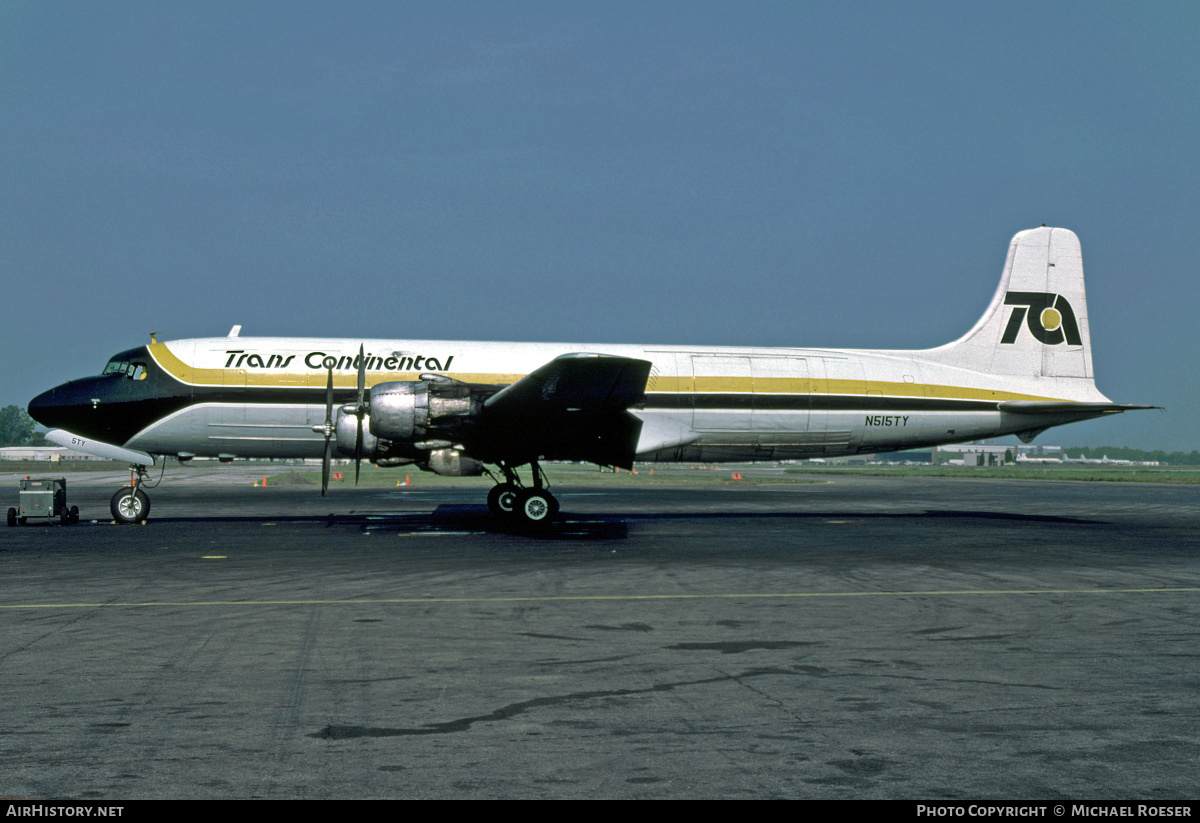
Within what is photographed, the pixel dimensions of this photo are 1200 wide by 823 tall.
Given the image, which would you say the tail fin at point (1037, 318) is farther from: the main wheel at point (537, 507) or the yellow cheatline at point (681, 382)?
the main wheel at point (537, 507)

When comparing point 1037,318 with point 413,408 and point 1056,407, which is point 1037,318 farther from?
point 413,408

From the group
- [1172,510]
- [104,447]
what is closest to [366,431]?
[104,447]

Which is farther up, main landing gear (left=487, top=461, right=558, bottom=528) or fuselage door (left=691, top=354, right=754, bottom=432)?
fuselage door (left=691, top=354, right=754, bottom=432)

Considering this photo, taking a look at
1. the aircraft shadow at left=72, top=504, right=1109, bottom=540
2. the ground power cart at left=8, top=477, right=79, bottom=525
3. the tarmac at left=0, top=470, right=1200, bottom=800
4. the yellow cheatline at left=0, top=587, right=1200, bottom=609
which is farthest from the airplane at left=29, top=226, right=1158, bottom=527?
the yellow cheatline at left=0, top=587, right=1200, bottom=609

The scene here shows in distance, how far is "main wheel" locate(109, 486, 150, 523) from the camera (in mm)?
23812

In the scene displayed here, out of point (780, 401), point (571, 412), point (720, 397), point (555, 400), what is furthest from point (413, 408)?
point (780, 401)

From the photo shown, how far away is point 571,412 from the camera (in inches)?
855

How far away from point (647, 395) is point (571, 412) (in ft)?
13.1

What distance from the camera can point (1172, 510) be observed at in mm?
33312

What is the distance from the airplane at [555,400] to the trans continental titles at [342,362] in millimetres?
43

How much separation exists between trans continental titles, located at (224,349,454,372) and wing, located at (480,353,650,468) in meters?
3.56

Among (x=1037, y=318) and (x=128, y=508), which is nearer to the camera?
(x=128, y=508)

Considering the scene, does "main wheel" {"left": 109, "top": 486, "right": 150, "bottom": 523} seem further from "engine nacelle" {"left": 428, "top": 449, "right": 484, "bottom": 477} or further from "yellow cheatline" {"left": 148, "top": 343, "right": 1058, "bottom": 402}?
"engine nacelle" {"left": 428, "top": 449, "right": 484, "bottom": 477}

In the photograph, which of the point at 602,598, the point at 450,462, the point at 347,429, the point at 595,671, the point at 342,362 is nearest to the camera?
the point at 595,671
